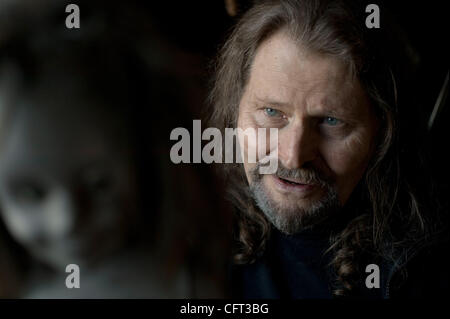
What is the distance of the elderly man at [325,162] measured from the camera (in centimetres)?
81

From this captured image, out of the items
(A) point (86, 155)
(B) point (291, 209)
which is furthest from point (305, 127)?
(A) point (86, 155)

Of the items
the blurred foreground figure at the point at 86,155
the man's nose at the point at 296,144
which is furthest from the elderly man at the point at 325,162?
the blurred foreground figure at the point at 86,155

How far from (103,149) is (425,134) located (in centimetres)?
61

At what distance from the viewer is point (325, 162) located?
866mm

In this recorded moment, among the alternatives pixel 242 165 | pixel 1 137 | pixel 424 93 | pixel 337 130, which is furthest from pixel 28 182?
pixel 424 93

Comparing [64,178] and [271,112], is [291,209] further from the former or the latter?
[64,178]

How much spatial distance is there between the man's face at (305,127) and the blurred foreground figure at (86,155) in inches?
8.2

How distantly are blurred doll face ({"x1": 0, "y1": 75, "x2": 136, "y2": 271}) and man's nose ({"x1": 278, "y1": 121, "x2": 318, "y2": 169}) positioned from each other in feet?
0.90

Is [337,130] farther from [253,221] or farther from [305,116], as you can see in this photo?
[253,221]

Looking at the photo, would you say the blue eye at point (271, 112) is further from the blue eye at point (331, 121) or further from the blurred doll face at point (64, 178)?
the blurred doll face at point (64, 178)

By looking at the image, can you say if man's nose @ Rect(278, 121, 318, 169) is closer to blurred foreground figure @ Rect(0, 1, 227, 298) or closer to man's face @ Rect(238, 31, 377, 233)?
man's face @ Rect(238, 31, 377, 233)

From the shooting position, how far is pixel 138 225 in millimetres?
695

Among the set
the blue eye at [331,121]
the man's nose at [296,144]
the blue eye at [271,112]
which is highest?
the blue eye at [271,112]

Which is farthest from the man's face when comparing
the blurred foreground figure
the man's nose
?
the blurred foreground figure
